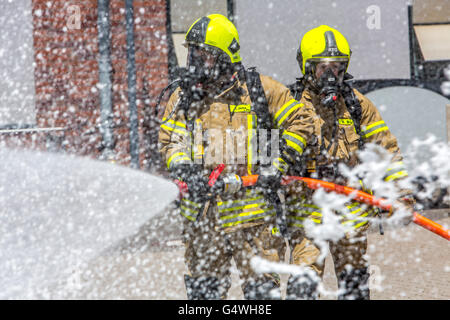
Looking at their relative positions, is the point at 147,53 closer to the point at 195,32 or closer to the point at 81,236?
the point at 81,236

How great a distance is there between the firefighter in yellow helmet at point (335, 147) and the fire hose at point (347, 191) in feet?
0.27

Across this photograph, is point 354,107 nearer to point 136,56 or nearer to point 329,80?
point 329,80

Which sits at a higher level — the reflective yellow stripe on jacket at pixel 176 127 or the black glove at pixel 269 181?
the reflective yellow stripe on jacket at pixel 176 127

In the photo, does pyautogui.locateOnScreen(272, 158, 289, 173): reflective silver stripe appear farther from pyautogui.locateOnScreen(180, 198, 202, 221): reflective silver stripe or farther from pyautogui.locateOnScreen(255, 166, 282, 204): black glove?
pyautogui.locateOnScreen(180, 198, 202, 221): reflective silver stripe

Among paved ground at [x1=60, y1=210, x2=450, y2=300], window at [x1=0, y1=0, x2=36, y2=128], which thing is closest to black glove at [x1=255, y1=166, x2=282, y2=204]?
paved ground at [x1=60, y1=210, x2=450, y2=300]

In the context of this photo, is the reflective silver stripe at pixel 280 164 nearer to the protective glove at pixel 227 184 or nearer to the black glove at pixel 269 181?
the black glove at pixel 269 181

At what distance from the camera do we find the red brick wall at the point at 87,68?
8.07 meters

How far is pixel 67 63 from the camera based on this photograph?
8.12 meters

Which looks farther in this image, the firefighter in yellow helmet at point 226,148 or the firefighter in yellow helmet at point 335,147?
the firefighter in yellow helmet at point 335,147

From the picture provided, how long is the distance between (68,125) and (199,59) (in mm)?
5262

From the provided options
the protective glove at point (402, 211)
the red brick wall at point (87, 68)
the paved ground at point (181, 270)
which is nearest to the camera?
the protective glove at point (402, 211)

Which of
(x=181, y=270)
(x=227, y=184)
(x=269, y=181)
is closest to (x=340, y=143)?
(x=269, y=181)

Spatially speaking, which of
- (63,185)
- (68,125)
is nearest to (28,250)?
(68,125)

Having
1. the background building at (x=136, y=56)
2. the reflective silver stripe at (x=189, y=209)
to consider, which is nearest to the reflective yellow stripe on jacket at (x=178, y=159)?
the reflective silver stripe at (x=189, y=209)
